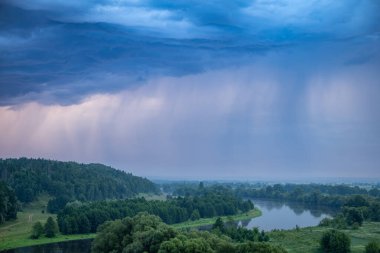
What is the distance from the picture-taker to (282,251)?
147ft

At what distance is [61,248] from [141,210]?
34.6 meters

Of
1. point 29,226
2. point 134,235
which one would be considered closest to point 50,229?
point 29,226

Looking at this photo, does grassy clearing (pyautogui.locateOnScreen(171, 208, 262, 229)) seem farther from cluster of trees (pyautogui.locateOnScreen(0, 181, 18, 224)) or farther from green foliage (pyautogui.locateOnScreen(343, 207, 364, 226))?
cluster of trees (pyautogui.locateOnScreen(0, 181, 18, 224))

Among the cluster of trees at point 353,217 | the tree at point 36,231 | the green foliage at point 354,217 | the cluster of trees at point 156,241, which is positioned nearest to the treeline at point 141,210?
the tree at point 36,231

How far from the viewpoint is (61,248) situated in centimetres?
8606

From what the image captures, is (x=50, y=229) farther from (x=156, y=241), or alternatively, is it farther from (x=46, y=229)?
(x=156, y=241)

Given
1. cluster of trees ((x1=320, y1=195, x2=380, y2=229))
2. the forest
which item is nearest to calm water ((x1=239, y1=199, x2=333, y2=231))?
the forest

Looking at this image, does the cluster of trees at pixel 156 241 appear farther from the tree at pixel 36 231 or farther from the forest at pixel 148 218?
the tree at pixel 36 231

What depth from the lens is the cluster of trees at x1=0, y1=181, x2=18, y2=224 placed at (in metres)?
115

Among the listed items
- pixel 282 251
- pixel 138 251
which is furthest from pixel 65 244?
pixel 282 251

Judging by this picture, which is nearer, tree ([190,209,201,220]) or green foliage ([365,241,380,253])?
green foliage ([365,241,380,253])

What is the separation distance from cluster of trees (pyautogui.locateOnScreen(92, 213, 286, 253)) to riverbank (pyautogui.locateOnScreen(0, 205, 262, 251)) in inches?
1256

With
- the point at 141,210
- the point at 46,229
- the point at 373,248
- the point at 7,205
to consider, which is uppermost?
the point at 7,205

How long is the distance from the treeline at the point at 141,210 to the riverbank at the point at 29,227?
302 centimetres
